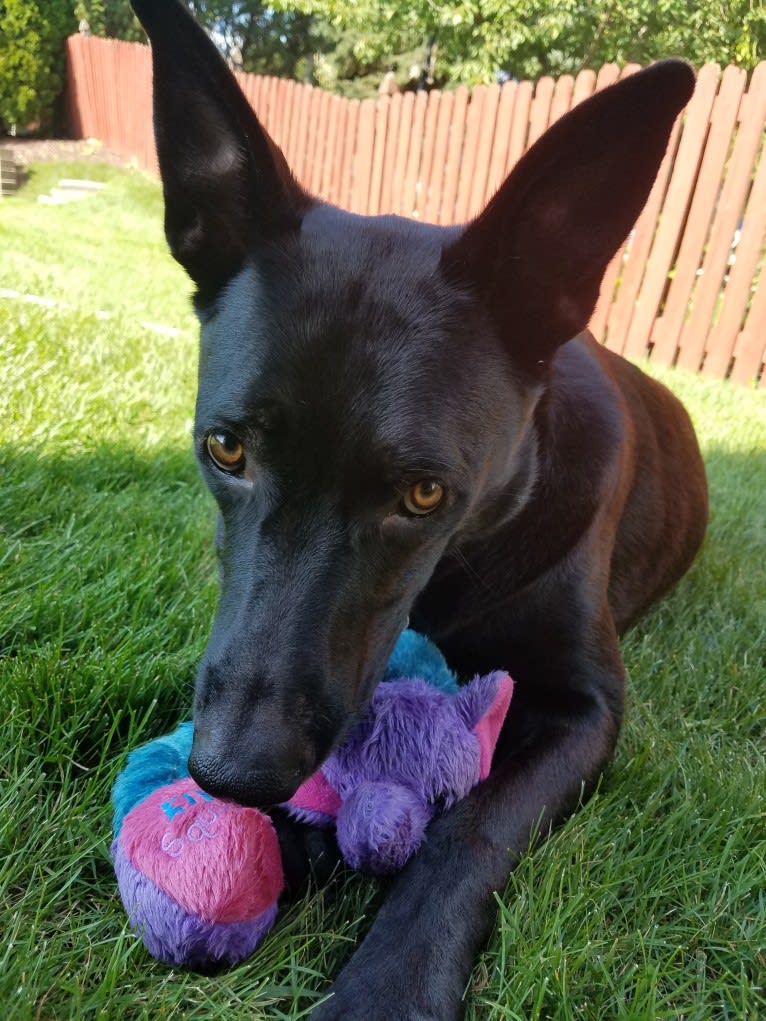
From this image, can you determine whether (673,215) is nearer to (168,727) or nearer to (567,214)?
(567,214)

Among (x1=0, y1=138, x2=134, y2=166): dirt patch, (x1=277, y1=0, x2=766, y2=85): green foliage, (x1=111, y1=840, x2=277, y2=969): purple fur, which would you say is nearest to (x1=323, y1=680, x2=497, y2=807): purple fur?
(x1=111, y1=840, x2=277, y2=969): purple fur

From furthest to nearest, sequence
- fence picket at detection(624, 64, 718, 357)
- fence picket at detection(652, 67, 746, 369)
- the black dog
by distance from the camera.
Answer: fence picket at detection(624, 64, 718, 357)
fence picket at detection(652, 67, 746, 369)
the black dog

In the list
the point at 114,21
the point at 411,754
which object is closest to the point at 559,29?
the point at 114,21

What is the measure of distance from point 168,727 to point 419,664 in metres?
0.52

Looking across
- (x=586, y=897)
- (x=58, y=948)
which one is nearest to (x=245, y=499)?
(x=58, y=948)

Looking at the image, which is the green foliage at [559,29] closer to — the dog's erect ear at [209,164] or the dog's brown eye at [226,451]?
the dog's erect ear at [209,164]

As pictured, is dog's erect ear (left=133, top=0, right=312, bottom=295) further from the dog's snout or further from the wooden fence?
the wooden fence

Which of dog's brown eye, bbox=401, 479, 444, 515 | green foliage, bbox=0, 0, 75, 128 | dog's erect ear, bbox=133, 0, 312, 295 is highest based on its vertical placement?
dog's erect ear, bbox=133, 0, 312, 295

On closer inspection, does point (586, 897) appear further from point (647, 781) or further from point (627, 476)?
point (627, 476)

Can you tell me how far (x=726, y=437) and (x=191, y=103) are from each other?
386 cm

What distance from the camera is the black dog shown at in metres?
1.24

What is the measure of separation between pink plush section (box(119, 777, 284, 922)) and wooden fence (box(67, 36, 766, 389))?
401 centimetres

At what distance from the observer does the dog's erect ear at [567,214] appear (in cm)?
140

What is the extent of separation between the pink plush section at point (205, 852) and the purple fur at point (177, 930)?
0.03 ft
